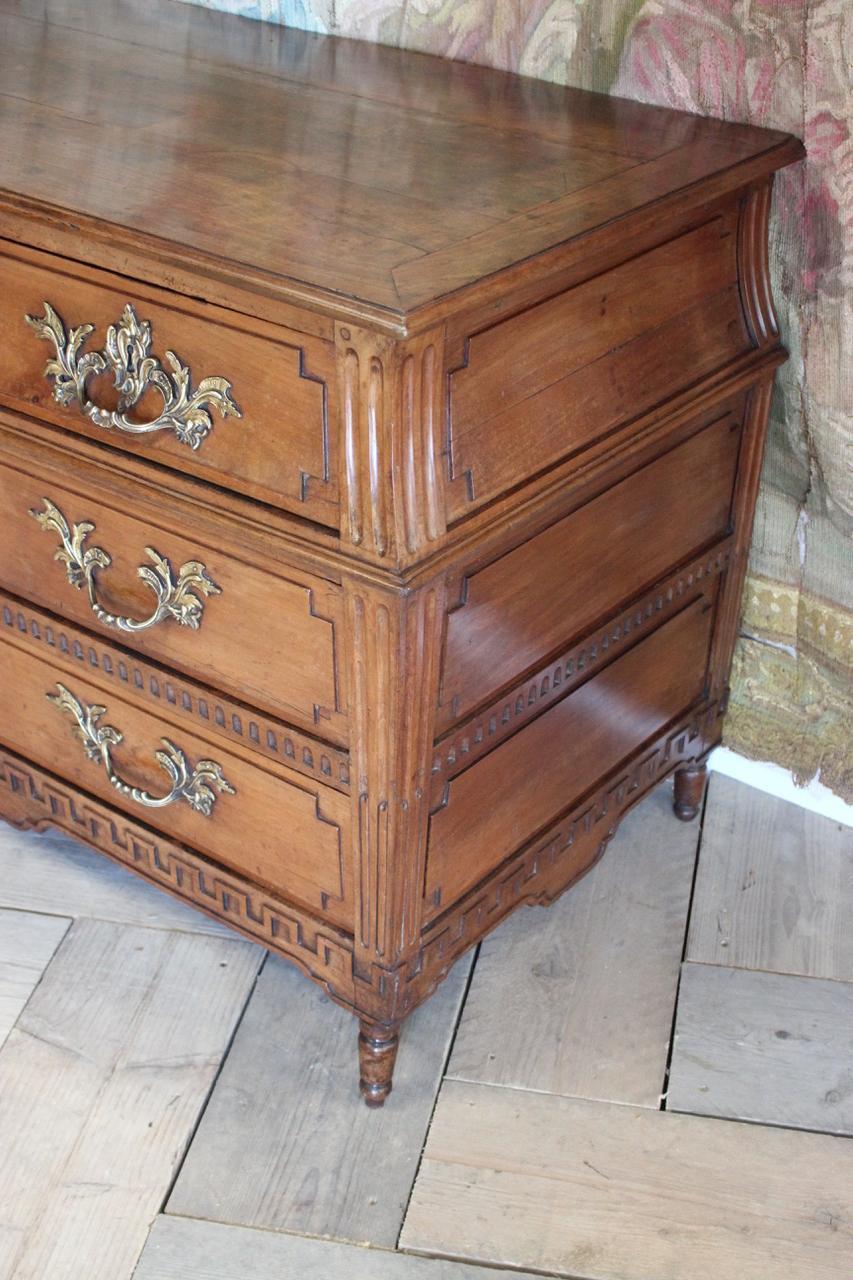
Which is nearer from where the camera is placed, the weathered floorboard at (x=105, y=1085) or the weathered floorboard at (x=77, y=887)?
the weathered floorboard at (x=105, y=1085)

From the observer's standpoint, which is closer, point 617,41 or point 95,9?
point 617,41

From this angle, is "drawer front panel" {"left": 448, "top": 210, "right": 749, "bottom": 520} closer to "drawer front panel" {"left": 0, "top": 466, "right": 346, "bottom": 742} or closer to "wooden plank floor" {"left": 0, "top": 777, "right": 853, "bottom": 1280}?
"drawer front panel" {"left": 0, "top": 466, "right": 346, "bottom": 742}

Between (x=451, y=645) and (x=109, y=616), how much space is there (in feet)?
1.08

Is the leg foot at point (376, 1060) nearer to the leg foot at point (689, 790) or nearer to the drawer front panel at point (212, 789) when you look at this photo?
Answer: the drawer front panel at point (212, 789)

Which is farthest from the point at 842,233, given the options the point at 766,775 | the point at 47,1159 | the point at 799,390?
the point at 47,1159

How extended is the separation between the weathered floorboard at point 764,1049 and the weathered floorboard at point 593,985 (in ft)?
0.09

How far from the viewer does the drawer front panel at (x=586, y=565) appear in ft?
4.23

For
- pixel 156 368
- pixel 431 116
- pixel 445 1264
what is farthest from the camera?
pixel 431 116

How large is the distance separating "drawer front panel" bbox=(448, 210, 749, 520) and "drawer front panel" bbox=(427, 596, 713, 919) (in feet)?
0.95

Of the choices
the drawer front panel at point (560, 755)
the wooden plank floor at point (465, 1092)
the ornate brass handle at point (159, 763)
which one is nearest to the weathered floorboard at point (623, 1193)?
the wooden plank floor at point (465, 1092)

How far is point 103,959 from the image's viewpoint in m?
1.63

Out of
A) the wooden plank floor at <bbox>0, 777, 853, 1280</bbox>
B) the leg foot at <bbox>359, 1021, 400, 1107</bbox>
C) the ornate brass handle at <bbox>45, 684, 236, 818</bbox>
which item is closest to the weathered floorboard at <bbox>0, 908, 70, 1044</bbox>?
the wooden plank floor at <bbox>0, 777, 853, 1280</bbox>

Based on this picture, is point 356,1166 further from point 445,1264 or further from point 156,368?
point 156,368

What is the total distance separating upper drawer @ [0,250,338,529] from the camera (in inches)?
45.4
